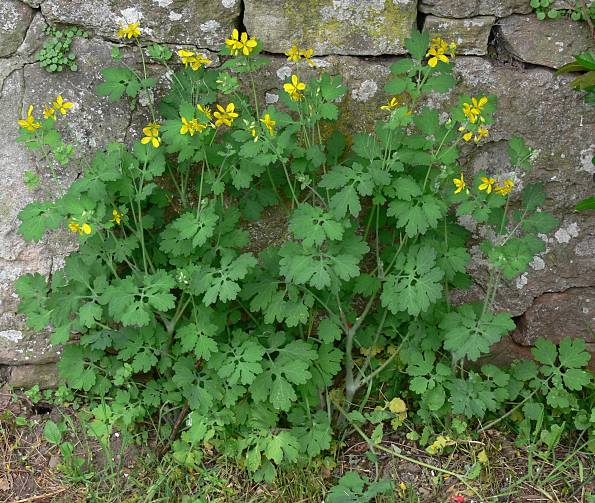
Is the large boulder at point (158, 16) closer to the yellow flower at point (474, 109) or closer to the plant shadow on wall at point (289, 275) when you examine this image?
the plant shadow on wall at point (289, 275)

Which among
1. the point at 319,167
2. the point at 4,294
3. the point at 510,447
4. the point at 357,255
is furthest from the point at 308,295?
the point at 4,294

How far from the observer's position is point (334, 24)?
2828mm

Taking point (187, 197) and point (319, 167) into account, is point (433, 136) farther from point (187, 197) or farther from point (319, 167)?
point (187, 197)

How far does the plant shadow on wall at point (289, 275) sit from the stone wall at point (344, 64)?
0.32ft

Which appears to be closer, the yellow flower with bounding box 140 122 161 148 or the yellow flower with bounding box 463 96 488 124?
the yellow flower with bounding box 463 96 488 124

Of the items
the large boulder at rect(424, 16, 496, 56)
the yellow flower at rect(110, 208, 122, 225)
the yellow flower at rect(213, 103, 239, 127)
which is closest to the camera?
the yellow flower at rect(213, 103, 239, 127)

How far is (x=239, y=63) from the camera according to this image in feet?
8.51

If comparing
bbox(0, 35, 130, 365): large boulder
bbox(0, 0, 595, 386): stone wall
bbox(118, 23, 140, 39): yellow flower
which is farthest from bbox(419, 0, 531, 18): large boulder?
bbox(0, 35, 130, 365): large boulder

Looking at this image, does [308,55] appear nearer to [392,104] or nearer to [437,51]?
[392,104]

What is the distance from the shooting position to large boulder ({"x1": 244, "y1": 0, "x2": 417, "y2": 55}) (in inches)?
111

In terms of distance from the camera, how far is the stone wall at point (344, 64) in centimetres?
281

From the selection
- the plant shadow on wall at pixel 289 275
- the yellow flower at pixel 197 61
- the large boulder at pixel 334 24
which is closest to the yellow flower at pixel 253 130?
the plant shadow on wall at pixel 289 275

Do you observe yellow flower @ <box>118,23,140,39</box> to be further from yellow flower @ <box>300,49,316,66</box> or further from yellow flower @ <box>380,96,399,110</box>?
yellow flower @ <box>380,96,399,110</box>

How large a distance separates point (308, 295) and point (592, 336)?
1.29 metres
